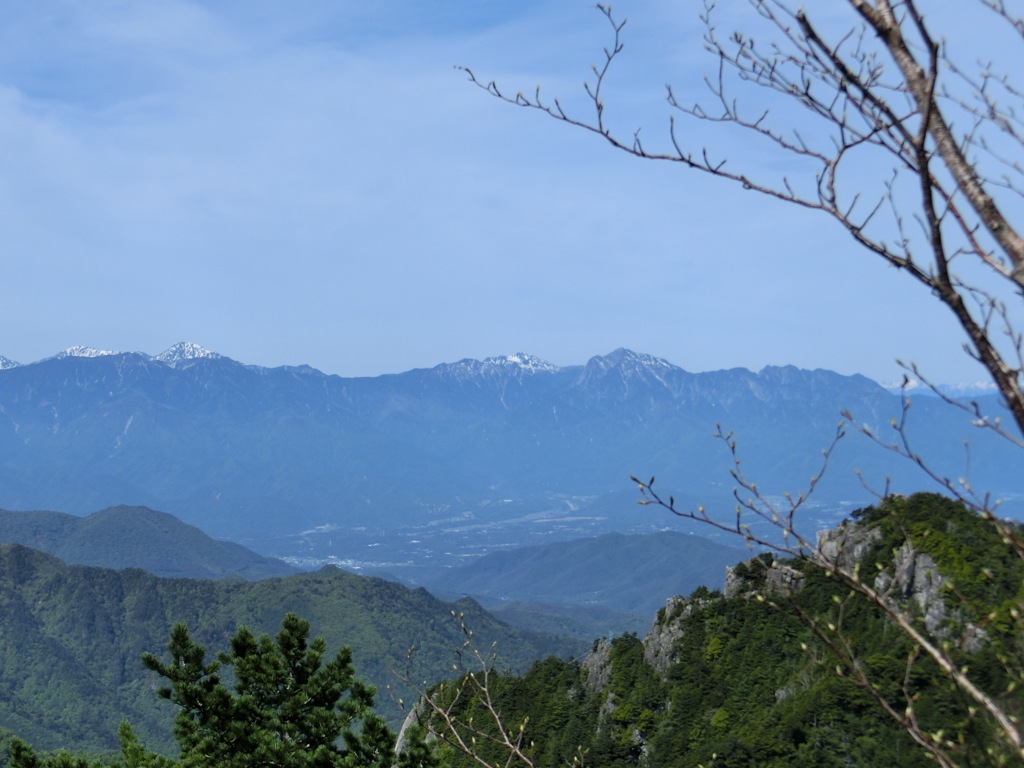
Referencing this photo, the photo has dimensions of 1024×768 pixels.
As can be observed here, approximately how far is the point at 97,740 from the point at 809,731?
190 m

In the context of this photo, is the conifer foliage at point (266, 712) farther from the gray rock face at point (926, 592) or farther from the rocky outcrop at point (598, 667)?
the rocky outcrop at point (598, 667)

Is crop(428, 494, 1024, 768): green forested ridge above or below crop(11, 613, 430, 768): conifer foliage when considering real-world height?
below

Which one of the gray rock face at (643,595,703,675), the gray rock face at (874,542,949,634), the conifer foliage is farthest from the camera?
the gray rock face at (643,595,703,675)

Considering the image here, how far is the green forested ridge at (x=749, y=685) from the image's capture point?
132 feet

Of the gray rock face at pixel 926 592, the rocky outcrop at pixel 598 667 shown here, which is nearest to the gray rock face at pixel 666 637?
the rocky outcrop at pixel 598 667

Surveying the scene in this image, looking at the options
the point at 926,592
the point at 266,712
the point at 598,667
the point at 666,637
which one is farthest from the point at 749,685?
the point at 266,712

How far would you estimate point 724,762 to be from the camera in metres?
42.3

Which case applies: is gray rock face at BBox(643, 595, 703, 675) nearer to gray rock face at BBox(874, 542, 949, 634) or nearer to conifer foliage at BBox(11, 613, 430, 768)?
gray rock face at BBox(874, 542, 949, 634)

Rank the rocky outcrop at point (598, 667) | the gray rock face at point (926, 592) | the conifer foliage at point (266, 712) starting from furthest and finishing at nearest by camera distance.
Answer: the rocky outcrop at point (598, 667)
the gray rock face at point (926, 592)
the conifer foliage at point (266, 712)

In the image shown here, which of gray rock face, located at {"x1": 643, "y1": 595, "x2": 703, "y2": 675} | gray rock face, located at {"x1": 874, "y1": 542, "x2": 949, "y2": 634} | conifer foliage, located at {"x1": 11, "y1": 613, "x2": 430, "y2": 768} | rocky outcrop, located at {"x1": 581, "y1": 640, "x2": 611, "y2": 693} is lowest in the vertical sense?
rocky outcrop, located at {"x1": 581, "y1": 640, "x2": 611, "y2": 693}

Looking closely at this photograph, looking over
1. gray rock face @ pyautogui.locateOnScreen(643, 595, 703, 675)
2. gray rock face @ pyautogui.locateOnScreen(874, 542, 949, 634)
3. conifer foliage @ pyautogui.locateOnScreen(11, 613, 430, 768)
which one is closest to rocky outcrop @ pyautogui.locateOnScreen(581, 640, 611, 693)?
gray rock face @ pyautogui.locateOnScreen(643, 595, 703, 675)

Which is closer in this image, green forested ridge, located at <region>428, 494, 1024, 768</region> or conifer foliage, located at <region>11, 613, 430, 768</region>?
conifer foliage, located at <region>11, 613, 430, 768</region>

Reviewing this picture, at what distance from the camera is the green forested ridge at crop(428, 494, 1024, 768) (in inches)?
1578

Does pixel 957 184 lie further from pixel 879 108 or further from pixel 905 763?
pixel 905 763
